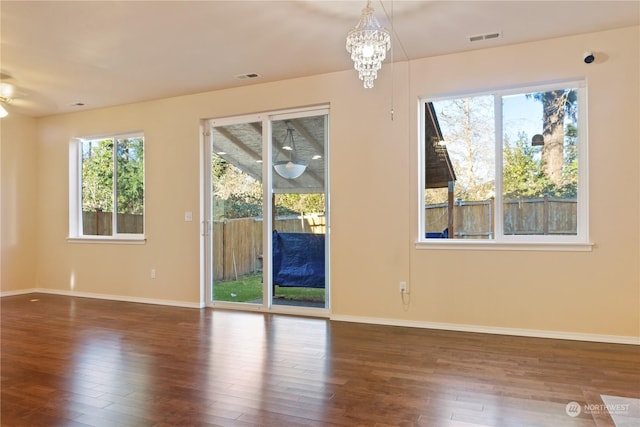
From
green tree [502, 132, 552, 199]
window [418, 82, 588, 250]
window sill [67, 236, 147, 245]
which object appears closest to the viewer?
window [418, 82, 588, 250]

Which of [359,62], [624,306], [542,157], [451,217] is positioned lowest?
[624,306]

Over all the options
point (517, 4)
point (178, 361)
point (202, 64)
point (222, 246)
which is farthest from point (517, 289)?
point (202, 64)

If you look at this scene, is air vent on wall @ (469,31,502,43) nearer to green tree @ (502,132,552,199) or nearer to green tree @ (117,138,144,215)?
green tree @ (502,132,552,199)

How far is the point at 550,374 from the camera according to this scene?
277cm

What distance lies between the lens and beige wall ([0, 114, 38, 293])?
5996 millimetres

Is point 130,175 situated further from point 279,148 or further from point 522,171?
point 522,171

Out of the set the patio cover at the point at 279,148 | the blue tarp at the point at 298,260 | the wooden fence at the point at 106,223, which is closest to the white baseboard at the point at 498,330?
the blue tarp at the point at 298,260

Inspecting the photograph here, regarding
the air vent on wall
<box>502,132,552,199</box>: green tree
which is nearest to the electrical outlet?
<box>502,132,552,199</box>: green tree

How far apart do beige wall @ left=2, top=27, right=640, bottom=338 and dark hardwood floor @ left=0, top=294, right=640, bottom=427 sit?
0.33 metres

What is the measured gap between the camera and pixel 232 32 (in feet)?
11.4

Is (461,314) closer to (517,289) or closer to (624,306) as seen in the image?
(517,289)

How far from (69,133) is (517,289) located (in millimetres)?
6206

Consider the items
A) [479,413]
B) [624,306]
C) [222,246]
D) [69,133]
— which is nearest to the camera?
[479,413]

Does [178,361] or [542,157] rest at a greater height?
[542,157]
